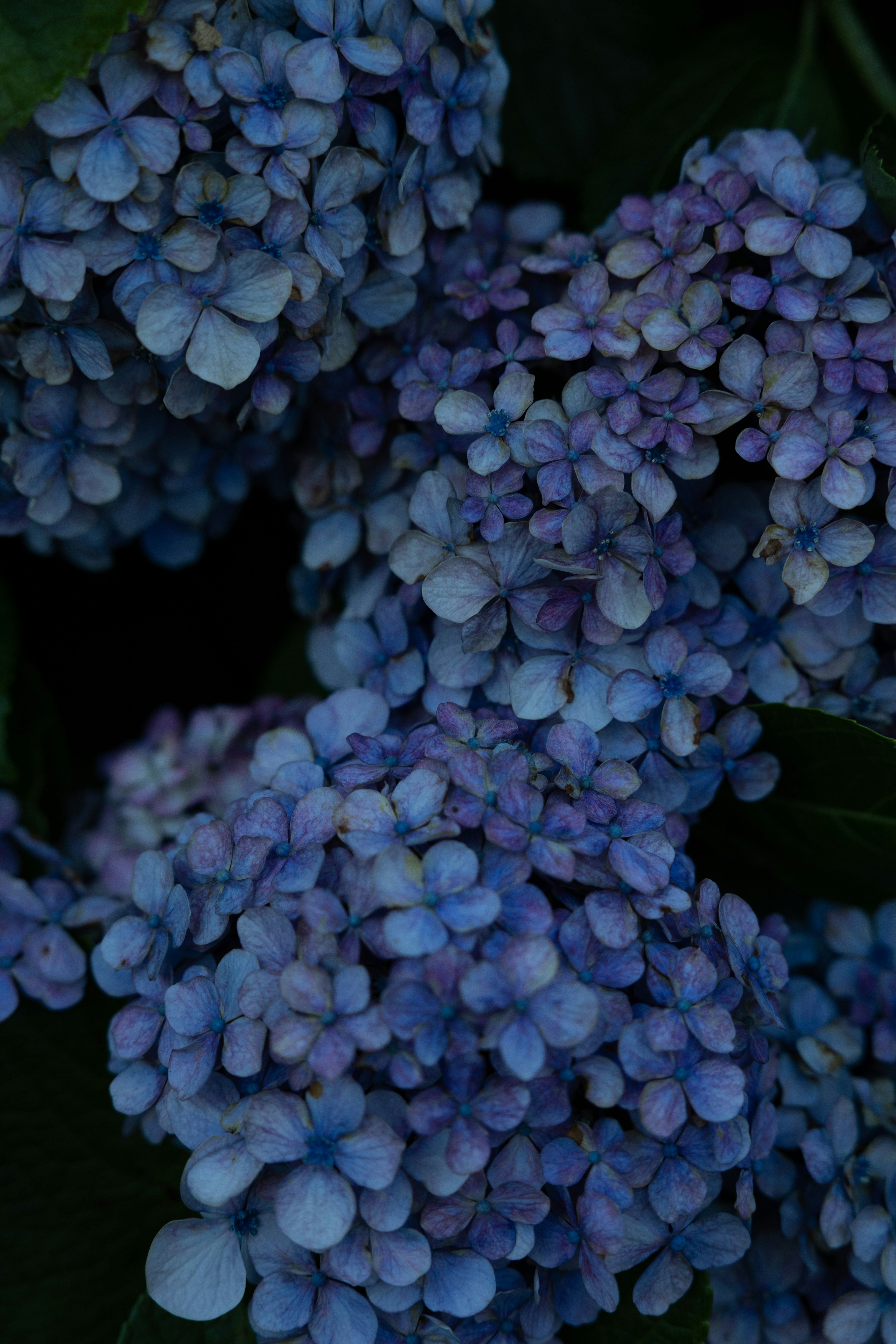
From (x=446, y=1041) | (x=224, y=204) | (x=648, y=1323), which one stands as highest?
(x=224, y=204)

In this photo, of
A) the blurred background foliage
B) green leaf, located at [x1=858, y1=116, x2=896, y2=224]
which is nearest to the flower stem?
the blurred background foliage

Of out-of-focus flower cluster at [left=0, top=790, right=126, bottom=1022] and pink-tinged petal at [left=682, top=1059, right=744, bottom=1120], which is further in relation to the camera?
out-of-focus flower cluster at [left=0, top=790, right=126, bottom=1022]

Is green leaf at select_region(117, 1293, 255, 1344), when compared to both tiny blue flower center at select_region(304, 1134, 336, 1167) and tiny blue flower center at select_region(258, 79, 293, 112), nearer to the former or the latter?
tiny blue flower center at select_region(304, 1134, 336, 1167)

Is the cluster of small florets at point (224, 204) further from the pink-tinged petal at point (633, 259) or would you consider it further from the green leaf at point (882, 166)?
the green leaf at point (882, 166)

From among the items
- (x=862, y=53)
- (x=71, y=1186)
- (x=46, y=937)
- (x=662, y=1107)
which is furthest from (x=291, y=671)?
(x=862, y=53)

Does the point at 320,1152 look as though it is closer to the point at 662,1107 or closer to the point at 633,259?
the point at 662,1107

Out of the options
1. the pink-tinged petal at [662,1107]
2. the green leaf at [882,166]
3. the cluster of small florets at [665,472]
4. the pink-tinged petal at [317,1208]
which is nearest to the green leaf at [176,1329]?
the pink-tinged petal at [317,1208]
